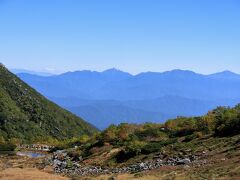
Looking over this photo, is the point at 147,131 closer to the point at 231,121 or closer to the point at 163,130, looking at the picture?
the point at 163,130

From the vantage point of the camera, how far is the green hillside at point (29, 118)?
515ft

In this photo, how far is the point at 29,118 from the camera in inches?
6850

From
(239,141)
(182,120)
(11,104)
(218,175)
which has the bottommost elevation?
(218,175)

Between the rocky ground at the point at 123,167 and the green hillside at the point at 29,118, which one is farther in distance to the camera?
the green hillside at the point at 29,118

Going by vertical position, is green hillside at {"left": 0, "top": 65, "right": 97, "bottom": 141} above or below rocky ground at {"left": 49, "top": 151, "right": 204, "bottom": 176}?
above

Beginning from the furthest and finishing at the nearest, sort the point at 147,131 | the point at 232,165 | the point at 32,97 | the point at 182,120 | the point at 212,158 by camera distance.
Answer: the point at 32,97, the point at 182,120, the point at 147,131, the point at 212,158, the point at 232,165

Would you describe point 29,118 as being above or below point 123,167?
above

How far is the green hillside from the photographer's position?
157m

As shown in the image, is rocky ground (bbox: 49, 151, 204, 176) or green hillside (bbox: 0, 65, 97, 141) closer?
rocky ground (bbox: 49, 151, 204, 176)

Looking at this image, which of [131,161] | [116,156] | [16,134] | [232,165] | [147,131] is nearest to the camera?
[232,165]

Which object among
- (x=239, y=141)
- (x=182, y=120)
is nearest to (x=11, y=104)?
(x=182, y=120)

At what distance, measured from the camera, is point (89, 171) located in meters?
46.7

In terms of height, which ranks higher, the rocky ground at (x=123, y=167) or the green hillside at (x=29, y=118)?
the green hillside at (x=29, y=118)

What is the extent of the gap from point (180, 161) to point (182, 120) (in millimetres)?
29146
